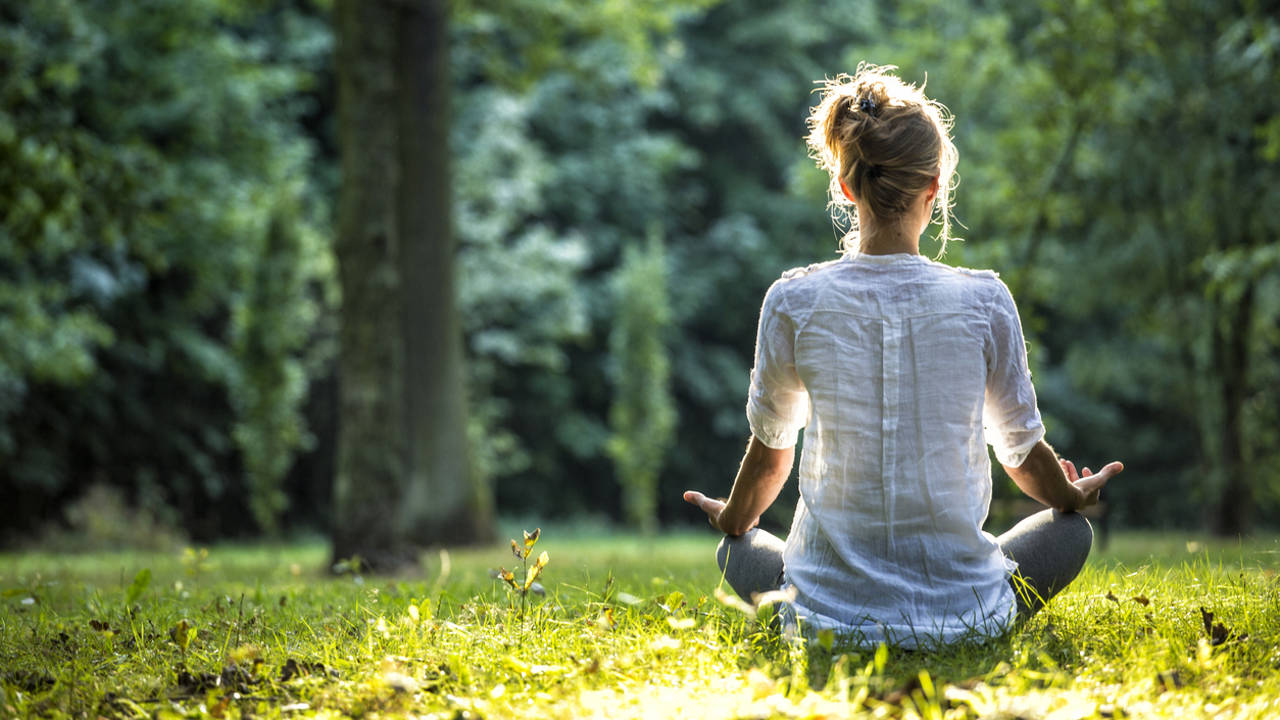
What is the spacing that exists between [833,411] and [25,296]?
13.7 m

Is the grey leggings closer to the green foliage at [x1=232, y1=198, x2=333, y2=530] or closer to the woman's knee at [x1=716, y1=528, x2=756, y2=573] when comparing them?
the woman's knee at [x1=716, y1=528, x2=756, y2=573]

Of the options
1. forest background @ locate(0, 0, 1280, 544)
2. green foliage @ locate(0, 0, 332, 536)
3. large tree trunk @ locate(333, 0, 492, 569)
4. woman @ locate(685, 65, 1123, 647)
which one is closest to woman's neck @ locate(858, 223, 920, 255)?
woman @ locate(685, 65, 1123, 647)

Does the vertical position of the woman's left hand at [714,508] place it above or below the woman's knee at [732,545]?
above

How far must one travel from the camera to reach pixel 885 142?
2873mm

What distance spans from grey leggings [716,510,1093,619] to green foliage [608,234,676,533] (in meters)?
18.4

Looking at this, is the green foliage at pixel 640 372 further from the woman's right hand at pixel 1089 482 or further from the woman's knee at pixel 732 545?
the woman's right hand at pixel 1089 482

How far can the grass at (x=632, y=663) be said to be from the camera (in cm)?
251

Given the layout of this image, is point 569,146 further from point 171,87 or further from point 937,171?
point 937,171

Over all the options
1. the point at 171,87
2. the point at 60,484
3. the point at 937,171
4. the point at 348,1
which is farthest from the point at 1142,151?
Answer: the point at 60,484

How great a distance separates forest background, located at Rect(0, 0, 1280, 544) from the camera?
1195cm

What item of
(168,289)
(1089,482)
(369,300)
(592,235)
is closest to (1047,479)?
(1089,482)

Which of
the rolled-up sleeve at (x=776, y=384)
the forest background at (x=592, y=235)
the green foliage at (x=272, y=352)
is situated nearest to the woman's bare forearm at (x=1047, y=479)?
the rolled-up sleeve at (x=776, y=384)

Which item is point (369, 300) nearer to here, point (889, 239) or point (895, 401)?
point (889, 239)

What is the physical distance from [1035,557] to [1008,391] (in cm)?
52
